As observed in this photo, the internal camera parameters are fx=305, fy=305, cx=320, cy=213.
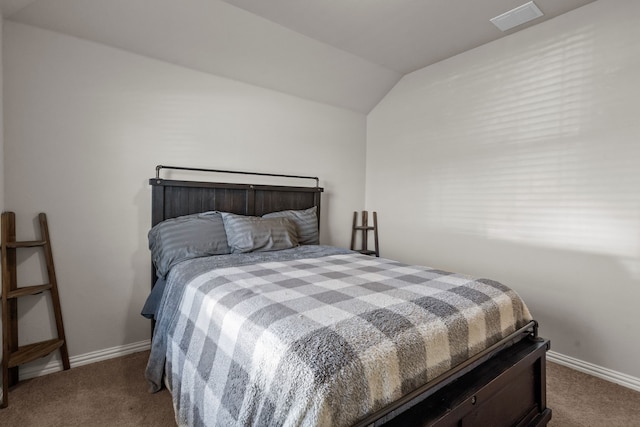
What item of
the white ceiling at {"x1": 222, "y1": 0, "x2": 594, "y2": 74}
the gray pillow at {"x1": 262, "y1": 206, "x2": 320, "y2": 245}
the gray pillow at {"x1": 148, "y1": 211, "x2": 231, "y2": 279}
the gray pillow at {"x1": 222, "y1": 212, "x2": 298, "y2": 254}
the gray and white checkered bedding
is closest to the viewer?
the gray and white checkered bedding

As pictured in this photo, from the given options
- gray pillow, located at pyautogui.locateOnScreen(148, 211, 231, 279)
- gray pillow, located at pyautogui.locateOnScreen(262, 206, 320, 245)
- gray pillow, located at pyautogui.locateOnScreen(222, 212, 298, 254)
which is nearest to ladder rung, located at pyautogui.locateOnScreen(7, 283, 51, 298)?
gray pillow, located at pyautogui.locateOnScreen(148, 211, 231, 279)

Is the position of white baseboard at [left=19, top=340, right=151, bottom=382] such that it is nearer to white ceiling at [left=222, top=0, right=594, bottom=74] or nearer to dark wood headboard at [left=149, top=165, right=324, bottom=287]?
dark wood headboard at [left=149, top=165, right=324, bottom=287]

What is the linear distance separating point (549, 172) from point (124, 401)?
3.41m

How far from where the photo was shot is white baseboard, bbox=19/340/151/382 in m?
2.06

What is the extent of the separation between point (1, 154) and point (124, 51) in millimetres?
1104

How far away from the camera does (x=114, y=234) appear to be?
7.76 feet

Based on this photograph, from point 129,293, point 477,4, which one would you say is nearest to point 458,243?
point 477,4

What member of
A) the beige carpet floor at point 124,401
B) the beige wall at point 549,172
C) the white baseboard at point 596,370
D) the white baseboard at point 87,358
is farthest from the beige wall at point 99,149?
the white baseboard at point 596,370

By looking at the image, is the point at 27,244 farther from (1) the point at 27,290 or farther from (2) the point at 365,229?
(2) the point at 365,229

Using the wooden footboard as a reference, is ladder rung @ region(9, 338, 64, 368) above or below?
below

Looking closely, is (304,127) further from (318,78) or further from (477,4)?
(477,4)

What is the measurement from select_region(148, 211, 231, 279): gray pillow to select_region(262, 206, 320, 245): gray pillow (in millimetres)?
623

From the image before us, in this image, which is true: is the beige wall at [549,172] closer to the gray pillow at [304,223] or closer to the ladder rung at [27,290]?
the gray pillow at [304,223]

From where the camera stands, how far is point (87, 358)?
226 cm
